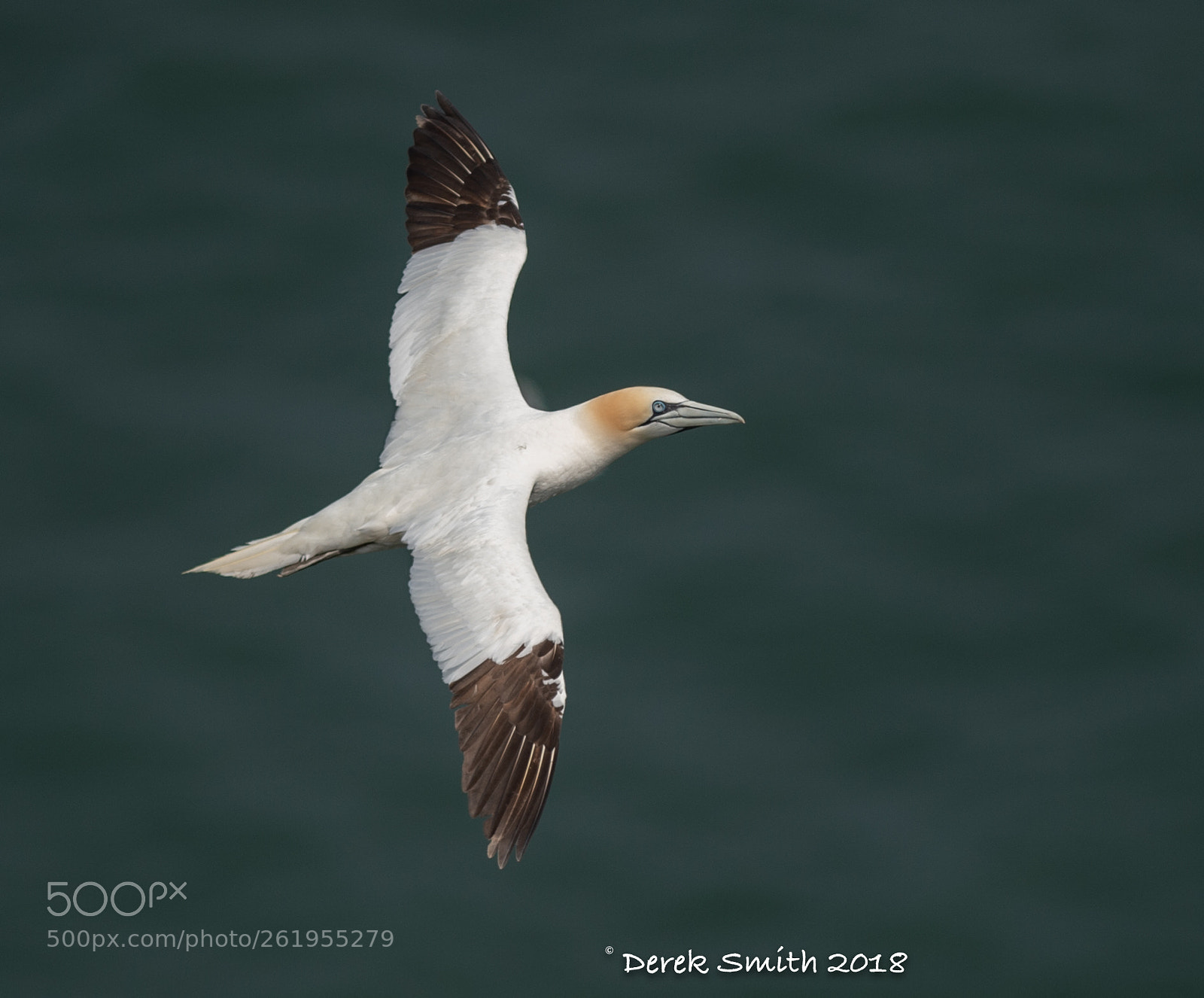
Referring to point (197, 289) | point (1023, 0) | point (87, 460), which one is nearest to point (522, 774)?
point (87, 460)

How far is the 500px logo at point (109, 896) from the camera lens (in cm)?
1191

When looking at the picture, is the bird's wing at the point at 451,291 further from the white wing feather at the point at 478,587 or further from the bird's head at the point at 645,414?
the white wing feather at the point at 478,587

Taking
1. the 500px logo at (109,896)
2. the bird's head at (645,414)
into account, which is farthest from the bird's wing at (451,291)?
the 500px logo at (109,896)

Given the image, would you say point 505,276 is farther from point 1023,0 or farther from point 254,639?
point 1023,0

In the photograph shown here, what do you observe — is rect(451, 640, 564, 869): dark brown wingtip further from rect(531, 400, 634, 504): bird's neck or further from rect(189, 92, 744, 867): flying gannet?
rect(531, 400, 634, 504): bird's neck

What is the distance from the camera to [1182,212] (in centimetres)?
1586

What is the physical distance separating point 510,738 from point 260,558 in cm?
233

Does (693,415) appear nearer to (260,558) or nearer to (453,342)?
(453,342)

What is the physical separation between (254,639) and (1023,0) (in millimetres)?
9902

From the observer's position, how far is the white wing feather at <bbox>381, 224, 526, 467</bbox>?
11.9 metres
